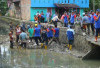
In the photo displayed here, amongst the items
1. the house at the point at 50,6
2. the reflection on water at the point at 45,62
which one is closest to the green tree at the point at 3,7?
the house at the point at 50,6

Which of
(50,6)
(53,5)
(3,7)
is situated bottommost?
(50,6)

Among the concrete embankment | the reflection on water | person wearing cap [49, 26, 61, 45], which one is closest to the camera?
the reflection on water

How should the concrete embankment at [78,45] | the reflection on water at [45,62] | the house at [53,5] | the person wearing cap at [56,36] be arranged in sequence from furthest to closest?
the house at [53,5]
the person wearing cap at [56,36]
the concrete embankment at [78,45]
the reflection on water at [45,62]

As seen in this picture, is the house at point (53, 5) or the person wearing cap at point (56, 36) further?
the house at point (53, 5)

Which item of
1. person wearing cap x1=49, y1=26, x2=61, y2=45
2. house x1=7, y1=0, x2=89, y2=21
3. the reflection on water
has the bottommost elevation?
the reflection on water

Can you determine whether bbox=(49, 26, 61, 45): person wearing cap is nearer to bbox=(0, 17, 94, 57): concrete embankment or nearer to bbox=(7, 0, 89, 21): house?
bbox=(0, 17, 94, 57): concrete embankment

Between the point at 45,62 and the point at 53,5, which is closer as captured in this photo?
the point at 45,62

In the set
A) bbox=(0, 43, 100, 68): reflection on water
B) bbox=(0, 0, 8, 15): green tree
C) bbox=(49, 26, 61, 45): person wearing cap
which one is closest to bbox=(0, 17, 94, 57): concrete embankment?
bbox=(49, 26, 61, 45): person wearing cap

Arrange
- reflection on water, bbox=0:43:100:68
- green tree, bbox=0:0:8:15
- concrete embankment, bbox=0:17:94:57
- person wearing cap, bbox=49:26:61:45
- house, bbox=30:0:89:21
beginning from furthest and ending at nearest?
green tree, bbox=0:0:8:15
house, bbox=30:0:89:21
person wearing cap, bbox=49:26:61:45
concrete embankment, bbox=0:17:94:57
reflection on water, bbox=0:43:100:68

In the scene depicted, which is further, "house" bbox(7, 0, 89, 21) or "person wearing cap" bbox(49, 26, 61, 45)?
"house" bbox(7, 0, 89, 21)

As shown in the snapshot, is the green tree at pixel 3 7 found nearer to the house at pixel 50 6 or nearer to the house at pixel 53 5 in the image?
the house at pixel 50 6

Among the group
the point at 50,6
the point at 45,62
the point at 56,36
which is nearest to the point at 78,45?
the point at 56,36

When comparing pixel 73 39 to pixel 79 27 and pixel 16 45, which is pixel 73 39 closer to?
pixel 79 27

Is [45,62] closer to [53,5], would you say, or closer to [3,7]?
[53,5]
